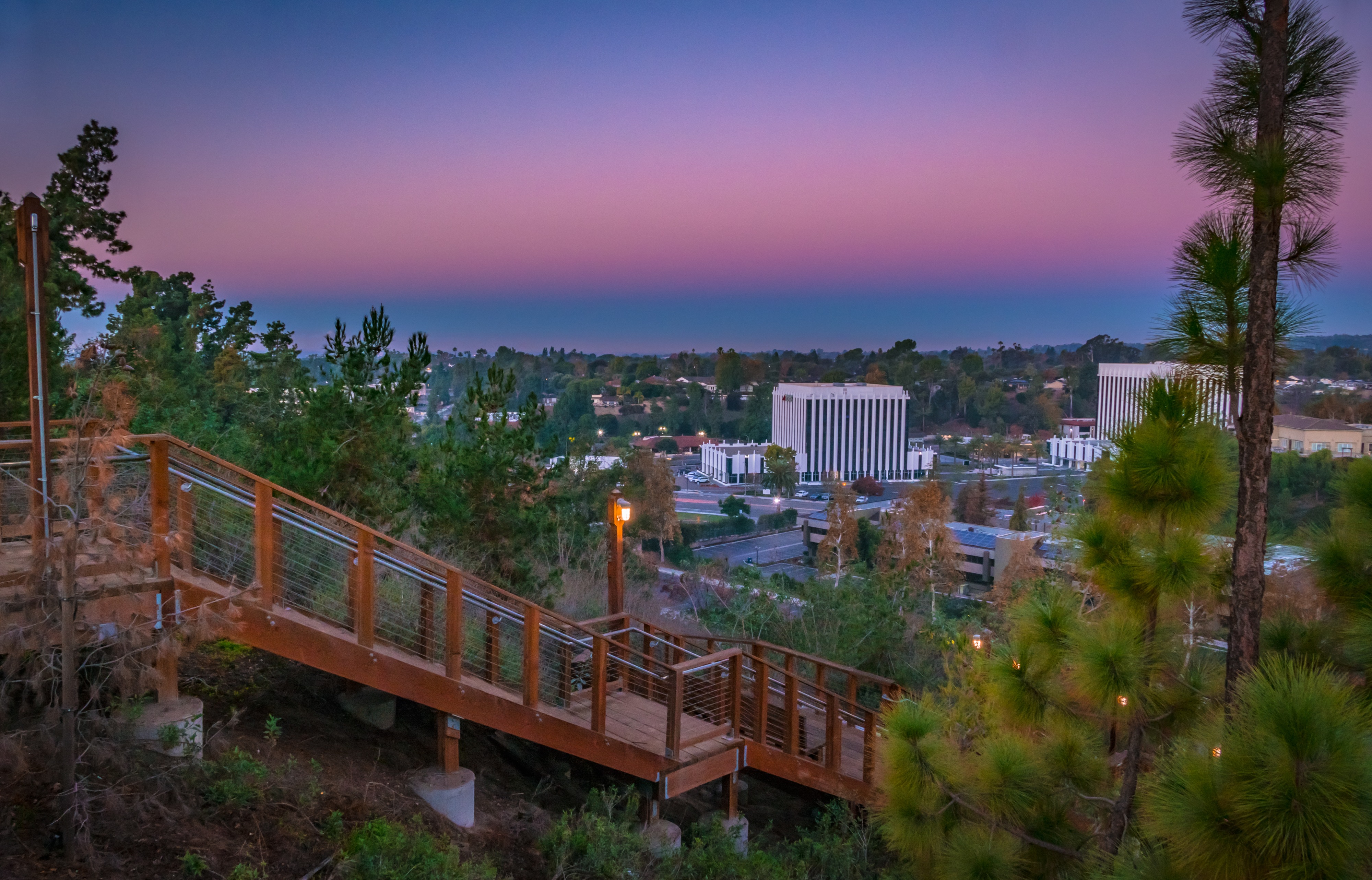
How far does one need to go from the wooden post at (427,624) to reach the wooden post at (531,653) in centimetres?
71

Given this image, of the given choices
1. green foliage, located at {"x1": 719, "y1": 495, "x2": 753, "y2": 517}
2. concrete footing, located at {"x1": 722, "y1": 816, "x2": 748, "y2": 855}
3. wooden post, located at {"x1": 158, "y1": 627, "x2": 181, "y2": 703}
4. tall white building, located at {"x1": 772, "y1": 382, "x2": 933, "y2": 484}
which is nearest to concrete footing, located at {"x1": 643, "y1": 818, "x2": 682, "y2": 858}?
concrete footing, located at {"x1": 722, "y1": 816, "x2": 748, "y2": 855}

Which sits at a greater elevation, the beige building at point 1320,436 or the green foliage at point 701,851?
the beige building at point 1320,436

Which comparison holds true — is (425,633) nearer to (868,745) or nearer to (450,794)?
(450,794)

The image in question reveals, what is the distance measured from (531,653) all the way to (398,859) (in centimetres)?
187

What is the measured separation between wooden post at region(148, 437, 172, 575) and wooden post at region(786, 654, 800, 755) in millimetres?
4746

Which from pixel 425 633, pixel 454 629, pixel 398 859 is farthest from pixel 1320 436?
pixel 398 859

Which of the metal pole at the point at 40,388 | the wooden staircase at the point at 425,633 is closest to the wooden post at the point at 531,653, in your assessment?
the wooden staircase at the point at 425,633

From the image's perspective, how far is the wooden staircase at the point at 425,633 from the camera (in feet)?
16.4

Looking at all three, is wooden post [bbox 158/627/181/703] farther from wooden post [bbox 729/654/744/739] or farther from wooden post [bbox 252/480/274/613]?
wooden post [bbox 729/654/744/739]

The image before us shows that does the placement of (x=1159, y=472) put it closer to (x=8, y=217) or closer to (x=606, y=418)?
(x=8, y=217)

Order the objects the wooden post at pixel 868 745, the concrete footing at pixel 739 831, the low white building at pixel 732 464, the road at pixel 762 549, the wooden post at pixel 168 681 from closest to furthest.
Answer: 1. the wooden post at pixel 168 681
2. the concrete footing at pixel 739 831
3. the wooden post at pixel 868 745
4. the road at pixel 762 549
5. the low white building at pixel 732 464

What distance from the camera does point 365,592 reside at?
5.70m

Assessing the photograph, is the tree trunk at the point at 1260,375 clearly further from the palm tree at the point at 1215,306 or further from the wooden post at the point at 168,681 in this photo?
the wooden post at the point at 168,681

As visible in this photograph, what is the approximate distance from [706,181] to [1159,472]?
36.6 m
